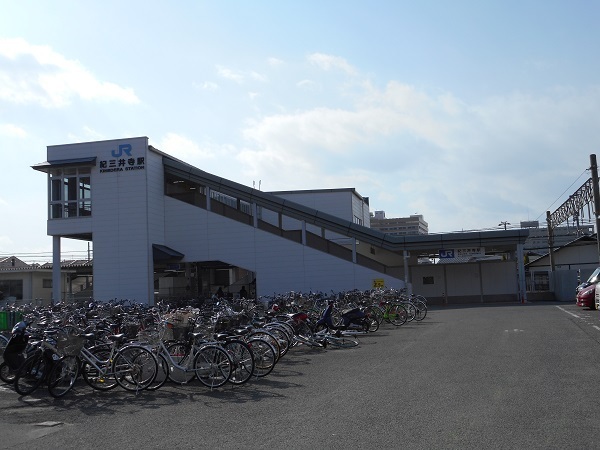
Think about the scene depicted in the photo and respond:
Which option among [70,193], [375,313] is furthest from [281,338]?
[70,193]

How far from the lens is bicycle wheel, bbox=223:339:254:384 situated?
29.4 ft

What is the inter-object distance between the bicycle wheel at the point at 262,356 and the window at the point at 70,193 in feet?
86.1

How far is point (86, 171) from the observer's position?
33.6m

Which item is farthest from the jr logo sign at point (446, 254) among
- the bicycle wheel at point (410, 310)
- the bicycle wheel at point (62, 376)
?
the bicycle wheel at point (62, 376)

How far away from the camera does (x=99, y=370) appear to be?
8930 mm

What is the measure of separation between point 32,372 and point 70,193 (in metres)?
26.8

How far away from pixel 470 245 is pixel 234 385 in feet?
84.2

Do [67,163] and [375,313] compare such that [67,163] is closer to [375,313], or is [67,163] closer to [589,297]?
[375,313]

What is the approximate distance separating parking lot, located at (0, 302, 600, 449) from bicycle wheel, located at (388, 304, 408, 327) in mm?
7118

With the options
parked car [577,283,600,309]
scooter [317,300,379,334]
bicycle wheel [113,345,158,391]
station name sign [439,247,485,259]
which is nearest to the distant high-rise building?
station name sign [439,247,485,259]

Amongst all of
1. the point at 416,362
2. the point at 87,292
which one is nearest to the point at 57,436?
the point at 416,362

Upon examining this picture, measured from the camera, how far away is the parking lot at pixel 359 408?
230 inches

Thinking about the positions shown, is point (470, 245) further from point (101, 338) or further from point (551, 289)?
point (101, 338)

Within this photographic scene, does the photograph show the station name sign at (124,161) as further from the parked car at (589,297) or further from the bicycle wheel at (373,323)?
the parked car at (589,297)
